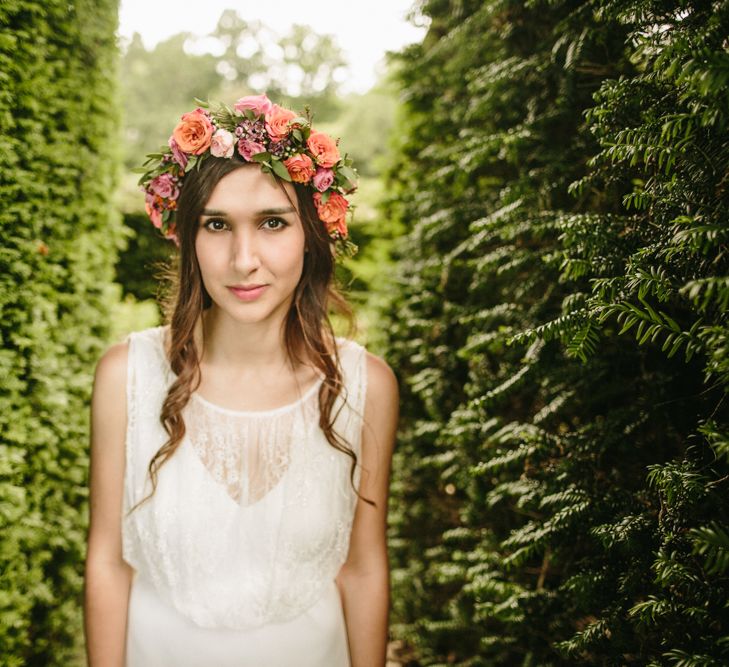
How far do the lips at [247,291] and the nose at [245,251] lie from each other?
0.06 metres

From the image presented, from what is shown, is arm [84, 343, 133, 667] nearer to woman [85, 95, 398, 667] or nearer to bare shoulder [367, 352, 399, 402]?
woman [85, 95, 398, 667]

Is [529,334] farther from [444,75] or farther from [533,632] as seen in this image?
[444,75]

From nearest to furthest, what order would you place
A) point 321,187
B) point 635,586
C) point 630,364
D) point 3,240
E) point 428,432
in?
point 635,586
point 630,364
point 321,187
point 3,240
point 428,432

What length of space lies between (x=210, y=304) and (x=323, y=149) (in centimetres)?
76

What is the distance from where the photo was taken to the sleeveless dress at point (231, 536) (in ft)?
6.91

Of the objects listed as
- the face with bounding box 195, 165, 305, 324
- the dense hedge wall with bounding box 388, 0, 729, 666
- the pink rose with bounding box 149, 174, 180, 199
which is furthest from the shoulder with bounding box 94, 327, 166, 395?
the dense hedge wall with bounding box 388, 0, 729, 666

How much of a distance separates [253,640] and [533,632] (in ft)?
3.67

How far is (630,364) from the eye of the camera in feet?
6.89

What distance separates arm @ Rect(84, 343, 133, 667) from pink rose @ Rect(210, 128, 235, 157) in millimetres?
950

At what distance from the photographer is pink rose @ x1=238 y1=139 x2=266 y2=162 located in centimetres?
206

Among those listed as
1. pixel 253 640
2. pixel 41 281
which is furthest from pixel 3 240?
pixel 253 640

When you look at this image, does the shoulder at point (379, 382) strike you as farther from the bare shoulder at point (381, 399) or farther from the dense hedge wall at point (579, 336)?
the dense hedge wall at point (579, 336)

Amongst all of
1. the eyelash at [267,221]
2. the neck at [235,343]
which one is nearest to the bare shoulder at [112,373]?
the neck at [235,343]

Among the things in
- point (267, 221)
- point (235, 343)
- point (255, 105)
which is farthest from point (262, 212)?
point (235, 343)
